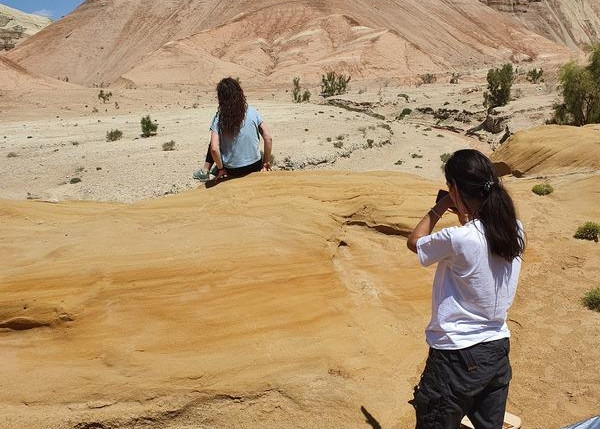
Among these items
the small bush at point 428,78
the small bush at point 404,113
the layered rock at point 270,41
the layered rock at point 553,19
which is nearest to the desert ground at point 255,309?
the small bush at point 404,113

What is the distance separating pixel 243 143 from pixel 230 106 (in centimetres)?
52

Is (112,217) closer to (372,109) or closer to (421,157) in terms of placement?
(421,157)

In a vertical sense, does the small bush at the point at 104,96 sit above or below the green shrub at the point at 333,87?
below

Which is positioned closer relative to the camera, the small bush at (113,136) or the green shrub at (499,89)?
the small bush at (113,136)

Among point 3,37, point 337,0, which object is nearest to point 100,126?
point 337,0

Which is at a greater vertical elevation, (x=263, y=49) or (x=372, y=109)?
(x=263, y=49)

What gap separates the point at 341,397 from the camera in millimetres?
4492

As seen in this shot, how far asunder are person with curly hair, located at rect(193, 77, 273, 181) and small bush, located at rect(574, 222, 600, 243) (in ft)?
14.7

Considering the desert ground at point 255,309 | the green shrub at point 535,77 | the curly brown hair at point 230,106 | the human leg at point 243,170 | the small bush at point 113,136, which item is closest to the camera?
the desert ground at point 255,309

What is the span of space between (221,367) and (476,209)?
2540 millimetres

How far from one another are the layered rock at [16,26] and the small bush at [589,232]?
3770 inches

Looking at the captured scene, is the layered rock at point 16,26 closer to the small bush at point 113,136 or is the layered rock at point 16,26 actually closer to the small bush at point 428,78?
the small bush at point 428,78

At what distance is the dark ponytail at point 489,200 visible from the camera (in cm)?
288

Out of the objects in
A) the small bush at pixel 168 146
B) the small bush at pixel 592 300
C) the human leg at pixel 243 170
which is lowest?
the small bush at pixel 592 300
